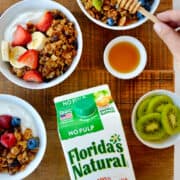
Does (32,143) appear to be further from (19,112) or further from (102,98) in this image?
(102,98)

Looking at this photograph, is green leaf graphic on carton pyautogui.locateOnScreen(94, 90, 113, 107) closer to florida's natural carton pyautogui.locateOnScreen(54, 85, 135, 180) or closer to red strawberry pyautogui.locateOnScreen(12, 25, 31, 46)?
florida's natural carton pyautogui.locateOnScreen(54, 85, 135, 180)

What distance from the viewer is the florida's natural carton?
3.94 ft

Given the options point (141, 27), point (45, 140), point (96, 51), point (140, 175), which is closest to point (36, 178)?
point (45, 140)

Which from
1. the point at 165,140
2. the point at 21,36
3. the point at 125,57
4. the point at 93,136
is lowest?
the point at 165,140

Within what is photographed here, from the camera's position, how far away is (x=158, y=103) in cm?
138

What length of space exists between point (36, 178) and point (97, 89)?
323mm

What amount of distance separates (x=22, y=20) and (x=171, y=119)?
501 millimetres

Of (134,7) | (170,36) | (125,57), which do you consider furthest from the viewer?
(125,57)

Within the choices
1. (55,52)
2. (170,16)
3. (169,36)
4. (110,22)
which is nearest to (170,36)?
(169,36)

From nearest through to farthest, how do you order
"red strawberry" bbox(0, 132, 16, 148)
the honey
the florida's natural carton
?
the florida's natural carton → "red strawberry" bbox(0, 132, 16, 148) → the honey

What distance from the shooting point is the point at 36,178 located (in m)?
1.38

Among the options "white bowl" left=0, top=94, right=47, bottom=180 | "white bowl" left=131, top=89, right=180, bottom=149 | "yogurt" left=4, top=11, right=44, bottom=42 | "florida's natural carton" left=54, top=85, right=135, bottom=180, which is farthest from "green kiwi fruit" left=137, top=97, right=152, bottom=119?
"yogurt" left=4, top=11, right=44, bottom=42

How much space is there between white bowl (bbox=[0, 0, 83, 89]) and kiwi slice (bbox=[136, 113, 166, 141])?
0.81 ft

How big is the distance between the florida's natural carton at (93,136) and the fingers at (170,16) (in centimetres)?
25
